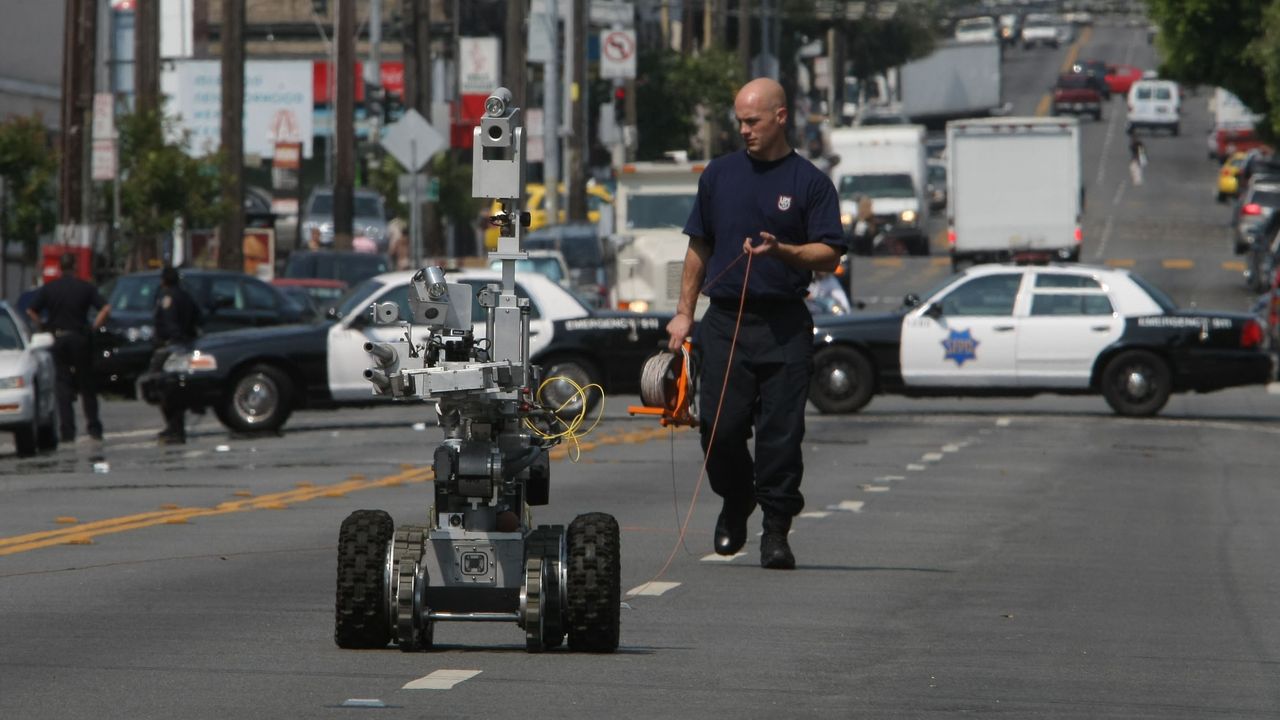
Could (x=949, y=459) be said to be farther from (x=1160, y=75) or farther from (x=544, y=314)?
(x=1160, y=75)

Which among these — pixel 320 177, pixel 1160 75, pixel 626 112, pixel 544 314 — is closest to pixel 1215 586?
pixel 544 314

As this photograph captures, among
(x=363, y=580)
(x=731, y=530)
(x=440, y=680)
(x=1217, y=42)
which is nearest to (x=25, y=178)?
(x=1217, y=42)

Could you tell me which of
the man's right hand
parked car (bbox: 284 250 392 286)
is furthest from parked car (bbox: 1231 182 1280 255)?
the man's right hand

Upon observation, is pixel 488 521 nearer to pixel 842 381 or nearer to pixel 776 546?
pixel 776 546

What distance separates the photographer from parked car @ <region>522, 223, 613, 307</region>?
39500mm

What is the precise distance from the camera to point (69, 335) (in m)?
24.0

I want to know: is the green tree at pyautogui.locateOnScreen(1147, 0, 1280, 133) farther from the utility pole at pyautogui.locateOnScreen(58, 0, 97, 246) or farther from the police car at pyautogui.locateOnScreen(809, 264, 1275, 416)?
the utility pole at pyautogui.locateOnScreen(58, 0, 97, 246)

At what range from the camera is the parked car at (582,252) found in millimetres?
39500

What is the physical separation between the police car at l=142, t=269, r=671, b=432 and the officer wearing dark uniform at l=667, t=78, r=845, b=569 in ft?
42.1

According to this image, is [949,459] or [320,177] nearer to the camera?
[949,459]

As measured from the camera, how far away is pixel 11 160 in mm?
38875

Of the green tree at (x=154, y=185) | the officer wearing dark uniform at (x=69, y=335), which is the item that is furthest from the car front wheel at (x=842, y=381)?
the green tree at (x=154, y=185)

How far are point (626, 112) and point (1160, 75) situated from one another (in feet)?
63.2

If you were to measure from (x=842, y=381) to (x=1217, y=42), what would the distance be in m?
25.9
